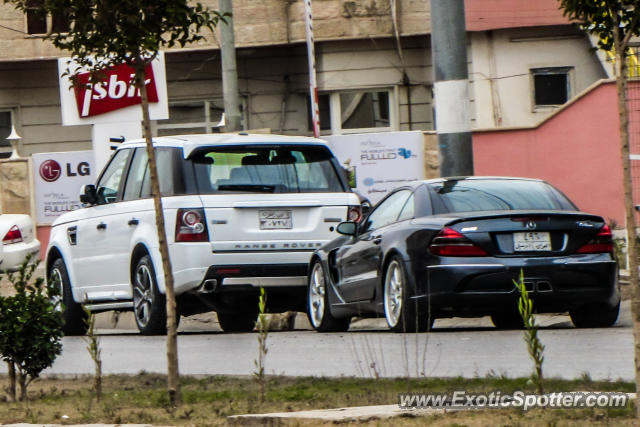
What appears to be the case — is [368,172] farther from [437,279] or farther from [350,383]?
[350,383]

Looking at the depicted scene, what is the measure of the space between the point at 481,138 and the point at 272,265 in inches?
505

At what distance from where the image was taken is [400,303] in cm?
1184

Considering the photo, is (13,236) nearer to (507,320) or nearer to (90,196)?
(90,196)

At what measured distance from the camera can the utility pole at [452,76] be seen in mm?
14938

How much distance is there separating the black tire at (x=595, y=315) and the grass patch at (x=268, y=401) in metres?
4.09

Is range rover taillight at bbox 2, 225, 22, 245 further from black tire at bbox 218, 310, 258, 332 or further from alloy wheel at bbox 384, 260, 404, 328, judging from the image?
alloy wheel at bbox 384, 260, 404, 328

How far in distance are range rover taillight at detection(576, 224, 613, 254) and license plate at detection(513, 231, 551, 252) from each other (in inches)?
12.6

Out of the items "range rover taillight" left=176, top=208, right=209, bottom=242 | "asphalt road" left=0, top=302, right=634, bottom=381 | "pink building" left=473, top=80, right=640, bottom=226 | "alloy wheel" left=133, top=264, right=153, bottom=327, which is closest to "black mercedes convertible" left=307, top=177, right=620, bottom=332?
"asphalt road" left=0, top=302, right=634, bottom=381

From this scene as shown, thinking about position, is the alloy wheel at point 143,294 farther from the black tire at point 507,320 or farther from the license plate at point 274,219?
the black tire at point 507,320

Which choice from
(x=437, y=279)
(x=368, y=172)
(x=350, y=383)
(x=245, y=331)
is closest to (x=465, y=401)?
(x=350, y=383)

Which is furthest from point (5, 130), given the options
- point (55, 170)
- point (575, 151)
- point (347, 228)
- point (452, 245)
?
point (452, 245)

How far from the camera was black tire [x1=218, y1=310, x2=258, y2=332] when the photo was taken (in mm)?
14980

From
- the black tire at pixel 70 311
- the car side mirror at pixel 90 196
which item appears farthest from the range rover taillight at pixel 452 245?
the black tire at pixel 70 311

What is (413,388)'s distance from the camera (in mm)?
7914
